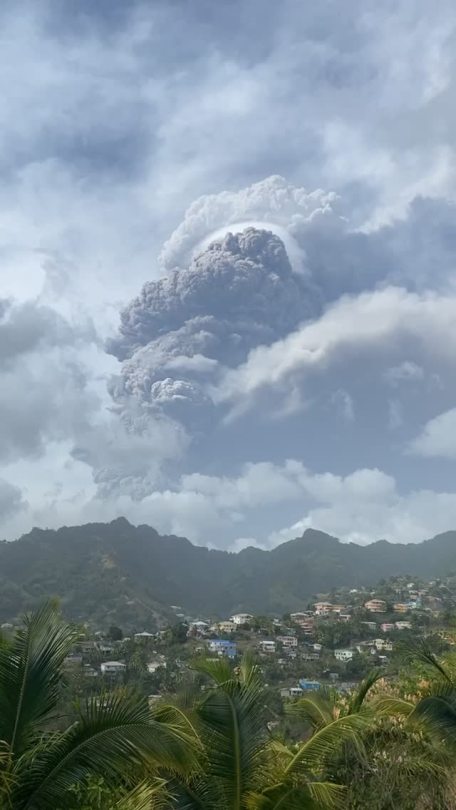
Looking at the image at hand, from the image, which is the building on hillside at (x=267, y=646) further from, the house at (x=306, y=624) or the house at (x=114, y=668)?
the house at (x=114, y=668)

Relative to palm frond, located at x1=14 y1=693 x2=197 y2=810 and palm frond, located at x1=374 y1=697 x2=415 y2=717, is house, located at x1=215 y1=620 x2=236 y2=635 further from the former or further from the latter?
palm frond, located at x1=14 y1=693 x2=197 y2=810

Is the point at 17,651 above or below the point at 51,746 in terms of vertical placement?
above

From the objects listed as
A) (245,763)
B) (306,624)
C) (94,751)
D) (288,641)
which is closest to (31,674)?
(94,751)

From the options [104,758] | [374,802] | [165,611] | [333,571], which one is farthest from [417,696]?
[333,571]

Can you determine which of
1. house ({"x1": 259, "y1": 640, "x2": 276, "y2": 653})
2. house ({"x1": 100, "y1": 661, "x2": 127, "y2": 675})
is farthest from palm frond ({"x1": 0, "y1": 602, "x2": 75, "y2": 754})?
house ({"x1": 259, "y1": 640, "x2": 276, "y2": 653})

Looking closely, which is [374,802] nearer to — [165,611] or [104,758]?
[104,758]

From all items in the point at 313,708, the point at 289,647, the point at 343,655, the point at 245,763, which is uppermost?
the point at 289,647

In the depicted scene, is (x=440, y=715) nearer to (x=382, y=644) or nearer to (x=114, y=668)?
(x=114, y=668)
